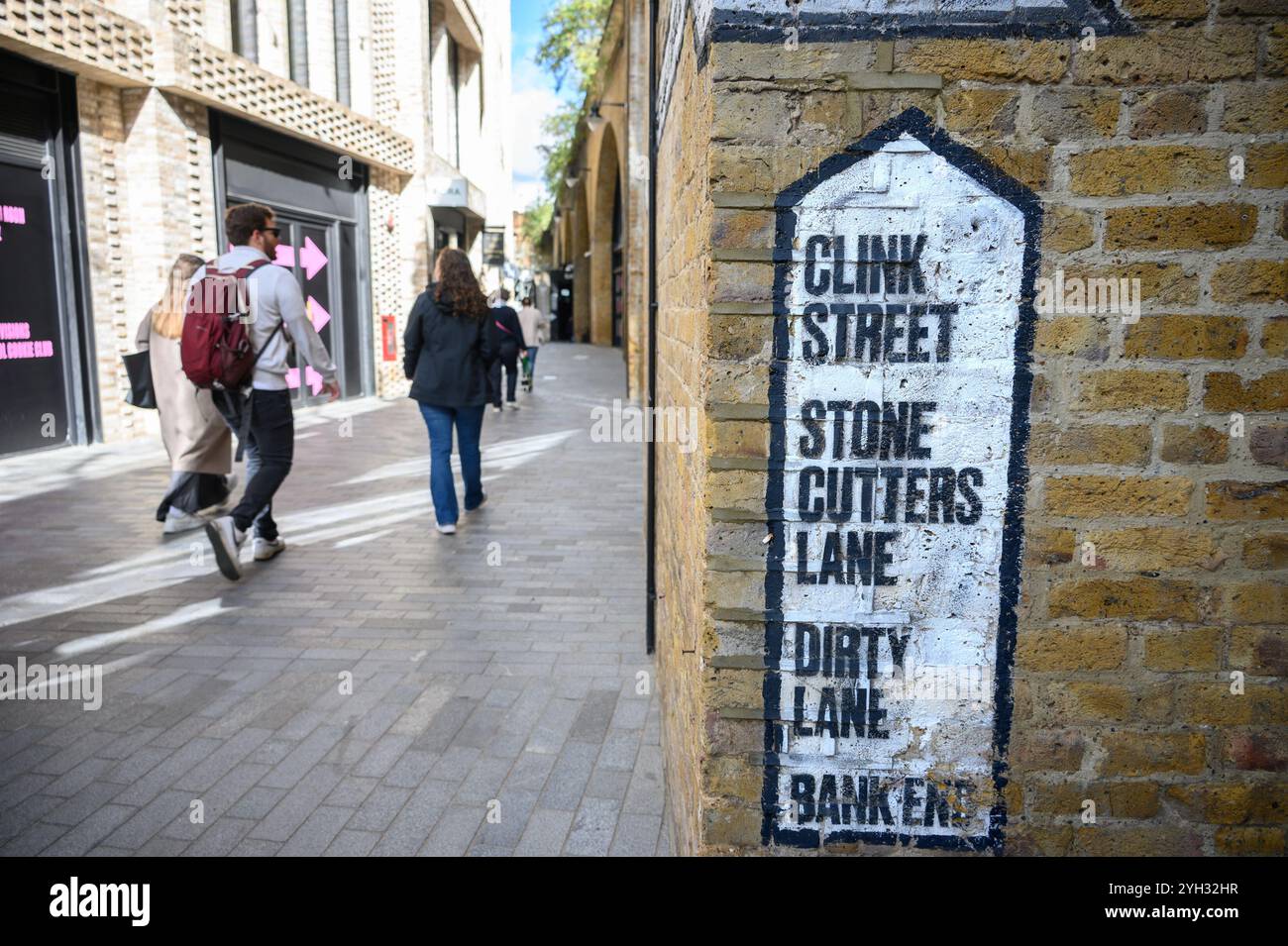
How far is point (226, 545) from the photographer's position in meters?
5.42

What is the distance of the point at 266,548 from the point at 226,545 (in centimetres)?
59

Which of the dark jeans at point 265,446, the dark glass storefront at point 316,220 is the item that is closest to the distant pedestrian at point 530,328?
the dark glass storefront at point 316,220

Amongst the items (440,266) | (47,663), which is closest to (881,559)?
(47,663)

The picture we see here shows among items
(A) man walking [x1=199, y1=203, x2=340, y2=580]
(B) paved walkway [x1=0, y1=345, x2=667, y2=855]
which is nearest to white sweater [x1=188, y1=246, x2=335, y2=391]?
(A) man walking [x1=199, y1=203, x2=340, y2=580]

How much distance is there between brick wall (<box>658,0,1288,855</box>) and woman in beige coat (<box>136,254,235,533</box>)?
517 cm

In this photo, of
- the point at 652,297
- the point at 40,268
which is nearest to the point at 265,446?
the point at 652,297

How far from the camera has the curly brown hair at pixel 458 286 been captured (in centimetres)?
653

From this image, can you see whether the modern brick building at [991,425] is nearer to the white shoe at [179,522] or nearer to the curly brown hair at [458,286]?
the curly brown hair at [458,286]

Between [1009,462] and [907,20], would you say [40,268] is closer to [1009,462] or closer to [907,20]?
[907,20]

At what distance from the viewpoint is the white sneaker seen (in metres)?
5.41

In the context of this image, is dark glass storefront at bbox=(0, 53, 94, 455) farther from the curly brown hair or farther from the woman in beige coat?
the curly brown hair

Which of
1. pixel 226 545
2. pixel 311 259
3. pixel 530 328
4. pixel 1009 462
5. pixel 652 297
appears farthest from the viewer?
pixel 530 328

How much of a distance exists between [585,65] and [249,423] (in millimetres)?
33484

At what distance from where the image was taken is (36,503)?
24.5ft
